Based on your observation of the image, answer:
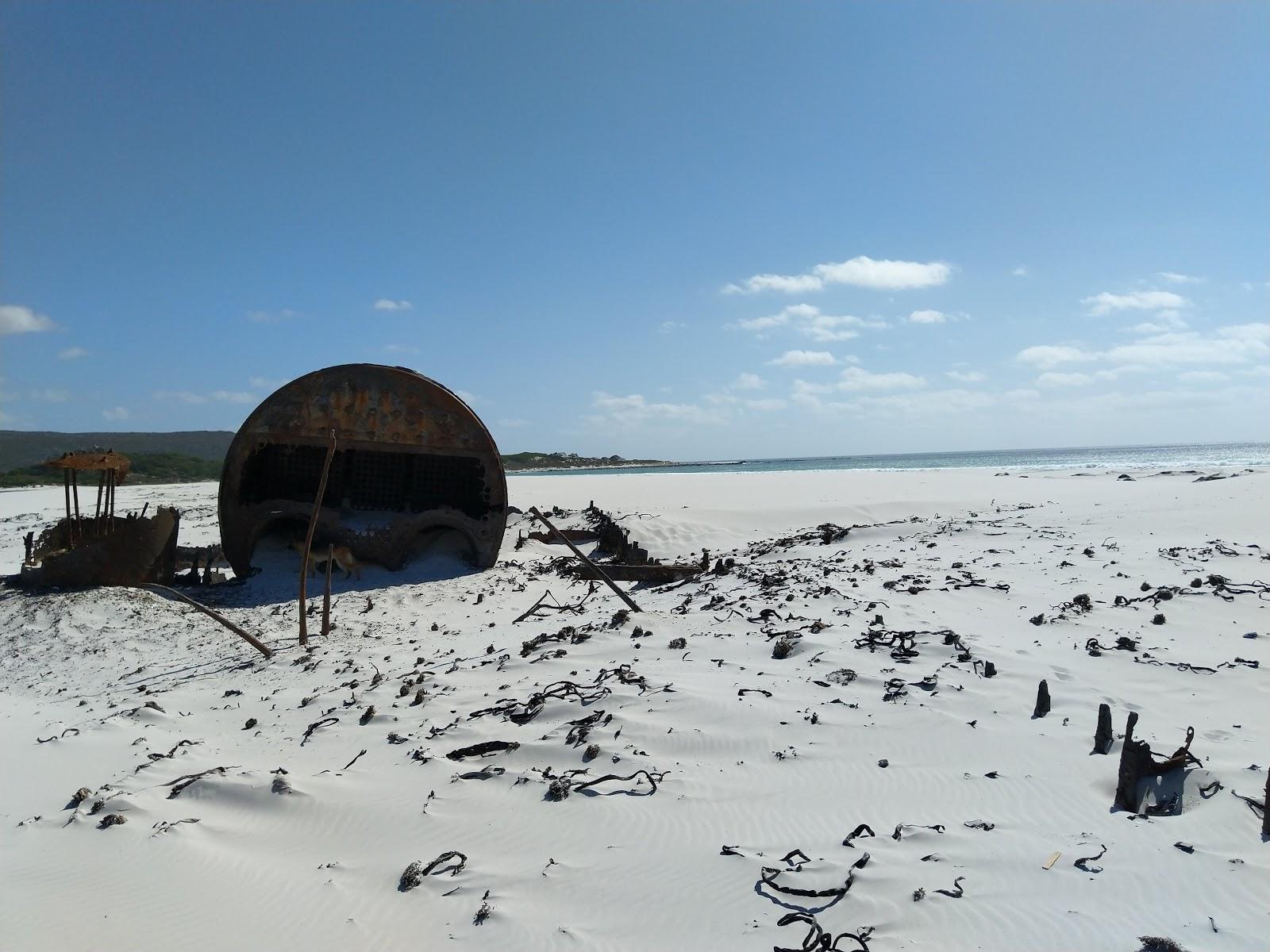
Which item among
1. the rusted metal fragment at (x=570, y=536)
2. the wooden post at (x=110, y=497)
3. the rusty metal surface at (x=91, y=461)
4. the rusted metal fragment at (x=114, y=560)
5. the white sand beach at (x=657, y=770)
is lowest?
the white sand beach at (x=657, y=770)

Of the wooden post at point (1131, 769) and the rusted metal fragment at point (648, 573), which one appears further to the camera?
the rusted metal fragment at point (648, 573)

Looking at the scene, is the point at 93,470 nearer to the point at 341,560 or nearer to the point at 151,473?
the point at 341,560

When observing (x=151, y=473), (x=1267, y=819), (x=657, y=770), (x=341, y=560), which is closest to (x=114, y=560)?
(x=341, y=560)

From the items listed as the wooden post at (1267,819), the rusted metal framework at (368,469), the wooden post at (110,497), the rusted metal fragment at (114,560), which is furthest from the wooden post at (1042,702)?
the wooden post at (110,497)

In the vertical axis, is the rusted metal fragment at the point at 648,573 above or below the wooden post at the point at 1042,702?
below

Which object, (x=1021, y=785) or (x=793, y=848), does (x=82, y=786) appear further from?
(x=1021, y=785)

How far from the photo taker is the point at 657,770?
12.0 feet

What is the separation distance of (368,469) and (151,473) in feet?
112

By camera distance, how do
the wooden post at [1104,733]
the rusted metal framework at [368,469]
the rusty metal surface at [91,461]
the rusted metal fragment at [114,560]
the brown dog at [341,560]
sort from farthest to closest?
the rusted metal framework at [368,469], the brown dog at [341,560], the rusty metal surface at [91,461], the rusted metal fragment at [114,560], the wooden post at [1104,733]

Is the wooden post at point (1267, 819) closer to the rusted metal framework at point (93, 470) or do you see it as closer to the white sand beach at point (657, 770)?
the white sand beach at point (657, 770)

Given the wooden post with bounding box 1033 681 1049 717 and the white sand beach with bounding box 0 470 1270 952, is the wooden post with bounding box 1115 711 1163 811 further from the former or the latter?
the wooden post with bounding box 1033 681 1049 717

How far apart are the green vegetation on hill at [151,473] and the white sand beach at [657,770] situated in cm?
3038

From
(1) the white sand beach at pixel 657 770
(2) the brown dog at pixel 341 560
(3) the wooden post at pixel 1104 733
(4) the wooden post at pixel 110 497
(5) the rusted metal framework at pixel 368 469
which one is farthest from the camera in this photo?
(5) the rusted metal framework at pixel 368 469

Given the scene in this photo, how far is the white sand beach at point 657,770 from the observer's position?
2580 mm
